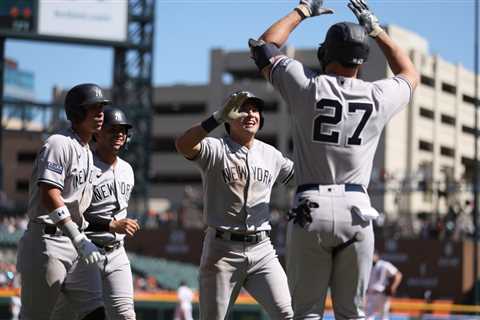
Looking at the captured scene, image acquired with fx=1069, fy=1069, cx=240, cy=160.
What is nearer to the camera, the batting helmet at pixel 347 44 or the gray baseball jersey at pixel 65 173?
the batting helmet at pixel 347 44

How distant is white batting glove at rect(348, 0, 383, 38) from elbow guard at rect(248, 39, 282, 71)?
554 millimetres

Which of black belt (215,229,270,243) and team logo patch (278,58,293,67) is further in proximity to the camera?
black belt (215,229,270,243)

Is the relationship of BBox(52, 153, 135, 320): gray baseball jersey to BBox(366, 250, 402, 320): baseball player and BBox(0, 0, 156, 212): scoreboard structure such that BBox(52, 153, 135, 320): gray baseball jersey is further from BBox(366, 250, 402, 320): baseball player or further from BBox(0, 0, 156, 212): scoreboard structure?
BBox(0, 0, 156, 212): scoreboard structure

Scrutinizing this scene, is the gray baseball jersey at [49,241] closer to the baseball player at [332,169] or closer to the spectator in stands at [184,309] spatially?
the baseball player at [332,169]

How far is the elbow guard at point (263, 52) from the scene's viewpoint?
5.77 m

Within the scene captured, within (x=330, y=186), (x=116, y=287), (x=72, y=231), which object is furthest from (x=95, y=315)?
(x=330, y=186)

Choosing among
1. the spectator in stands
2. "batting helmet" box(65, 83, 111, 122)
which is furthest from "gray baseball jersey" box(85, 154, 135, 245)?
the spectator in stands

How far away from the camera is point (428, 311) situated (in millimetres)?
17109

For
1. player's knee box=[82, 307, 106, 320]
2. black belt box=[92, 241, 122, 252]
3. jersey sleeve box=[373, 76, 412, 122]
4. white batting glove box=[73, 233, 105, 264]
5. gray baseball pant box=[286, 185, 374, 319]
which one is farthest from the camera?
black belt box=[92, 241, 122, 252]

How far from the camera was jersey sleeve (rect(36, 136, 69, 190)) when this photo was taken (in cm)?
683

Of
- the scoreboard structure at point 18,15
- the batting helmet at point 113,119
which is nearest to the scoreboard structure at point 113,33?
the scoreboard structure at point 18,15

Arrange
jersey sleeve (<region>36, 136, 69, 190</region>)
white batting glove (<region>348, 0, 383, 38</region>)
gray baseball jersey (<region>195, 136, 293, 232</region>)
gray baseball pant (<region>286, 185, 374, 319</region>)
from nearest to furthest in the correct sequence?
gray baseball pant (<region>286, 185, 374, 319</region>) < white batting glove (<region>348, 0, 383, 38</region>) < jersey sleeve (<region>36, 136, 69, 190</region>) < gray baseball jersey (<region>195, 136, 293, 232</region>)

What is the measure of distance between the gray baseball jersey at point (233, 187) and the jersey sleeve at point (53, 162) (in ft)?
3.16

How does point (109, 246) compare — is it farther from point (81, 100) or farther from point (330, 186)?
point (330, 186)
